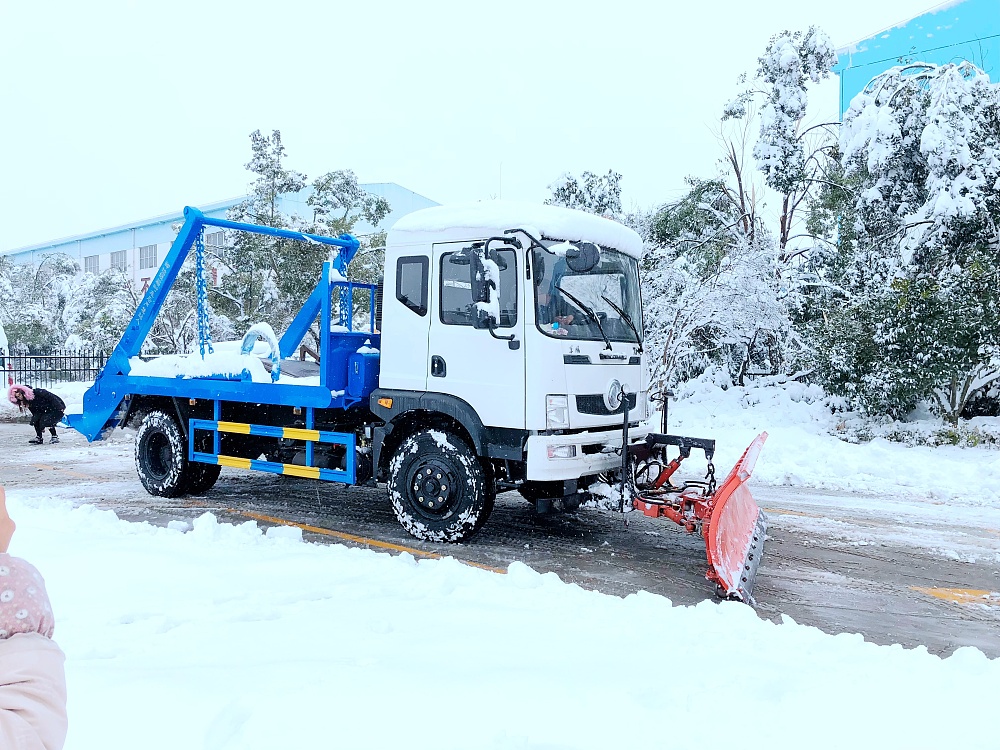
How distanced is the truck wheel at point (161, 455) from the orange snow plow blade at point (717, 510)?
493 cm

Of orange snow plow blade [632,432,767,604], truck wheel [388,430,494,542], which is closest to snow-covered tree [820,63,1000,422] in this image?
orange snow plow blade [632,432,767,604]

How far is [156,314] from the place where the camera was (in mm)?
8648

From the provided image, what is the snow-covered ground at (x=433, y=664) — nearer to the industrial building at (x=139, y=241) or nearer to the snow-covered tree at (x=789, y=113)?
the snow-covered tree at (x=789, y=113)

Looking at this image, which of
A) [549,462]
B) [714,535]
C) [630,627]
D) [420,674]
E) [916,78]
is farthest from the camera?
[916,78]

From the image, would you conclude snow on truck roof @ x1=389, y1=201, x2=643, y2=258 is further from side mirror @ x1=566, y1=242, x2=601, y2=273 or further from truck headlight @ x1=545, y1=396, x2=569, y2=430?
truck headlight @ x1=545, y1=396, x2=569, y2=430

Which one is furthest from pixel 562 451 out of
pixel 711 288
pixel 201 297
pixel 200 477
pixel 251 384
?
pixel 711 288

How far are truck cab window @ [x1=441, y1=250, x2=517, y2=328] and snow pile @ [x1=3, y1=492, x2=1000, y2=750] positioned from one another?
6.33 feet

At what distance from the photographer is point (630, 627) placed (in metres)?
3.95

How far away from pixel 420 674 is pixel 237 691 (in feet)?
2.27

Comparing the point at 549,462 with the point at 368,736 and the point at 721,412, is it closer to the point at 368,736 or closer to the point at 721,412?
the point at 368,736

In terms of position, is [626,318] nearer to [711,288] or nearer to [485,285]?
[485,285]

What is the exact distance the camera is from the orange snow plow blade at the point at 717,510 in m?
4.91

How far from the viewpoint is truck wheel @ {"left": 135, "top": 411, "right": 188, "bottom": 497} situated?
8219mm

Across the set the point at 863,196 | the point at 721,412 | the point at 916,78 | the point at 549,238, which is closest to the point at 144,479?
the point at 549,238
